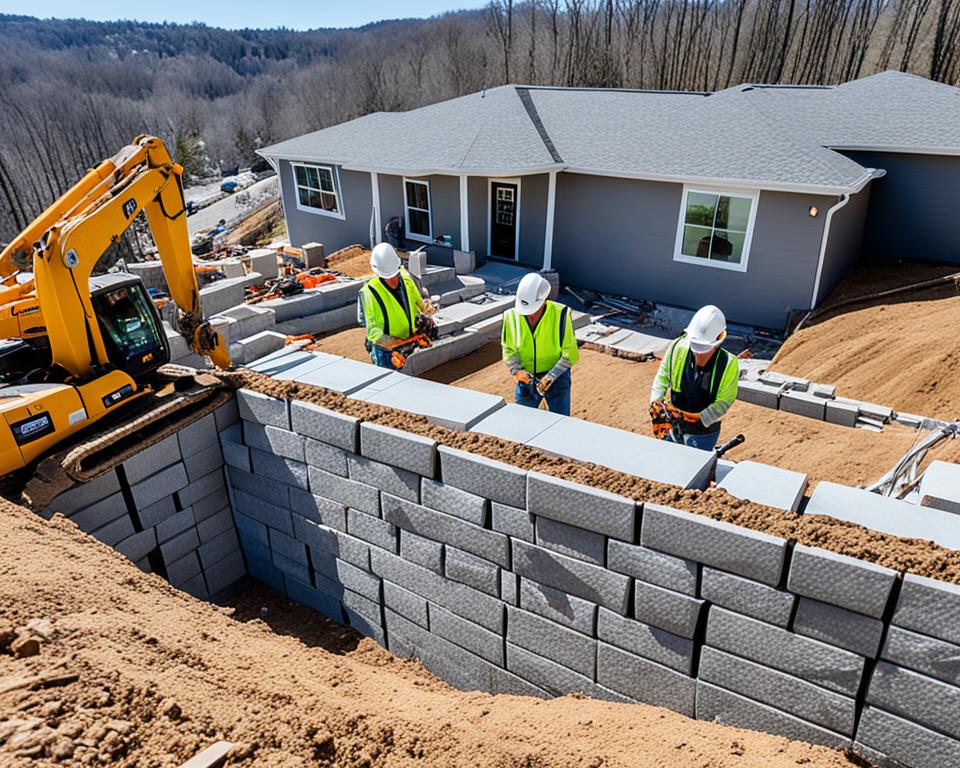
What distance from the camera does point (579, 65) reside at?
41125mm

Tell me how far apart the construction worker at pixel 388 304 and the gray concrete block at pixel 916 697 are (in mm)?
4754

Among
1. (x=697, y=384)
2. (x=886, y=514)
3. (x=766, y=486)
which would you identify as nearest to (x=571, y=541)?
(x=766, y=486)

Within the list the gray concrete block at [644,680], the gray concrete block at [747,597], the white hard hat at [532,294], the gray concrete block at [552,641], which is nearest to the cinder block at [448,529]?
the gray concrete block at [552,641]

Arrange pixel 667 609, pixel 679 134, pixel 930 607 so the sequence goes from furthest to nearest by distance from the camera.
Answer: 1. pixel 679 134
2. pixel 667 609
3. pixel 930 607

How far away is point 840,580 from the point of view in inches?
107

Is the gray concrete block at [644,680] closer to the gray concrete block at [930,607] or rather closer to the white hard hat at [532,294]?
the gray concrete block at [930,607]

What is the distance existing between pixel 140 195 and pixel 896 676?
6.47 m

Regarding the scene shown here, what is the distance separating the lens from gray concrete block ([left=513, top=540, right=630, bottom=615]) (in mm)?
3420

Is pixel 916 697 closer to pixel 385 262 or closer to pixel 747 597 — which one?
pixel 747 597

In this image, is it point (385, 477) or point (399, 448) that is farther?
point (385, 477)

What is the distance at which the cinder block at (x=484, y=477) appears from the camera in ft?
11.9

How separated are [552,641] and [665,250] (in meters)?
10.3

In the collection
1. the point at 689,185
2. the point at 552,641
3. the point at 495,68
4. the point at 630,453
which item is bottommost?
the point at 552,641

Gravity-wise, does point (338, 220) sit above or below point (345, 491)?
below
